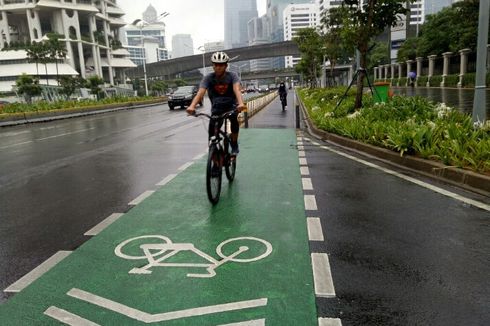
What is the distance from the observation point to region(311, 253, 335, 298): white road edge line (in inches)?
127

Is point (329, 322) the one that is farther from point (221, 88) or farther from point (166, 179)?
point (166, 179)

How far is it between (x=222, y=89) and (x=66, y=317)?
4.01m

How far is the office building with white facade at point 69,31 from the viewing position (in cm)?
8681

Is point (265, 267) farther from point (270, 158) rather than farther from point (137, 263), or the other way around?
point (270, 158)

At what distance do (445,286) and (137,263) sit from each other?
8.63 feet

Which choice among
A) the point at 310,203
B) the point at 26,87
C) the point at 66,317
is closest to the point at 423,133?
the point at 310,203

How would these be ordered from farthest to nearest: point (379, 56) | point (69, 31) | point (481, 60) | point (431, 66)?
point (69, 31), point (379, 56), point (431, 66), point (481, 60)

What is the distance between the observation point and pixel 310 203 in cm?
562

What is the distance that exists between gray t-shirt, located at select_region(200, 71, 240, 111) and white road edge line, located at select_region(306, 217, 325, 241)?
2248 millimetres

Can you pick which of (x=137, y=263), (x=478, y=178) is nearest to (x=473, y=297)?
(x=137, y=263)

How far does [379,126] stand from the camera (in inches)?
380

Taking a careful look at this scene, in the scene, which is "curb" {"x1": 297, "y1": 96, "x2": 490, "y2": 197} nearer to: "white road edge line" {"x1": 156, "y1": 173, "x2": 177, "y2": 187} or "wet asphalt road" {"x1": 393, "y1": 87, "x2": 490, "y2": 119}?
"white road edge line" {"x1": 156, "y1": 173, "x2": 177, "y2": 187}

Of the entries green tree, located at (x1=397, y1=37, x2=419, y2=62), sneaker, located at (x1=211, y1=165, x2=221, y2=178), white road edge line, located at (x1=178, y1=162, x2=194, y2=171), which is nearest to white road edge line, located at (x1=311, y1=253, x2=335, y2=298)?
sneaker, located at (x1=211, y1=165, x2=221, y2=178)

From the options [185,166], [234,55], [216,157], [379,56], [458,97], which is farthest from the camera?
[234,55]
